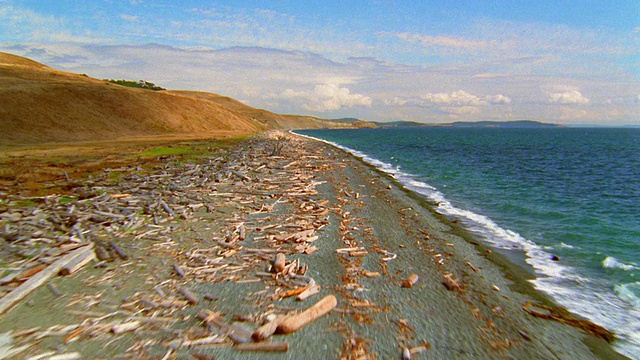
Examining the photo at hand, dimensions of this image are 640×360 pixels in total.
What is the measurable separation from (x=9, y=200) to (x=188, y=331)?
11653 mm

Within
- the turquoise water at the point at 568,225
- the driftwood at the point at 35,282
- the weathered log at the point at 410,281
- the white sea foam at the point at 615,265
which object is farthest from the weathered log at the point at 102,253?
the white sea foam at the point at 615,265

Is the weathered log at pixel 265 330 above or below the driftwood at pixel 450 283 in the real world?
above

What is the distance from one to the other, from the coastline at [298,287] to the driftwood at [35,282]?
16 centimetres

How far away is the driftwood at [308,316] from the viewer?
5.73 meters

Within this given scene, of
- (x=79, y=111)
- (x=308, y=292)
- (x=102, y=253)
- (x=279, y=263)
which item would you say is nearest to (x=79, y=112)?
(x=79, y=111)

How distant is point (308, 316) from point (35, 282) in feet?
18.3

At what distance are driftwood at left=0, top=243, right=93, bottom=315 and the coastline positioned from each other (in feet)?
0.53

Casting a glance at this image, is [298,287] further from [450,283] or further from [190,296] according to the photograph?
[450,283]

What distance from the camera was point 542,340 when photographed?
6480 millimetres

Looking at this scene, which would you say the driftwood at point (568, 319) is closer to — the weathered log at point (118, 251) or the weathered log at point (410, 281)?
the weathered log at point (410, 281)

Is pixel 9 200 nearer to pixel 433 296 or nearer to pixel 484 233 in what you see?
pixel 433 296

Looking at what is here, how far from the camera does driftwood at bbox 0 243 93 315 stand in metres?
6.06

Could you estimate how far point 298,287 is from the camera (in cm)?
729

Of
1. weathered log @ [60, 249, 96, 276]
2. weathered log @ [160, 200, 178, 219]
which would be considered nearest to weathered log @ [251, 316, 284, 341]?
weathered log @ [60, 249, 96, 276]
